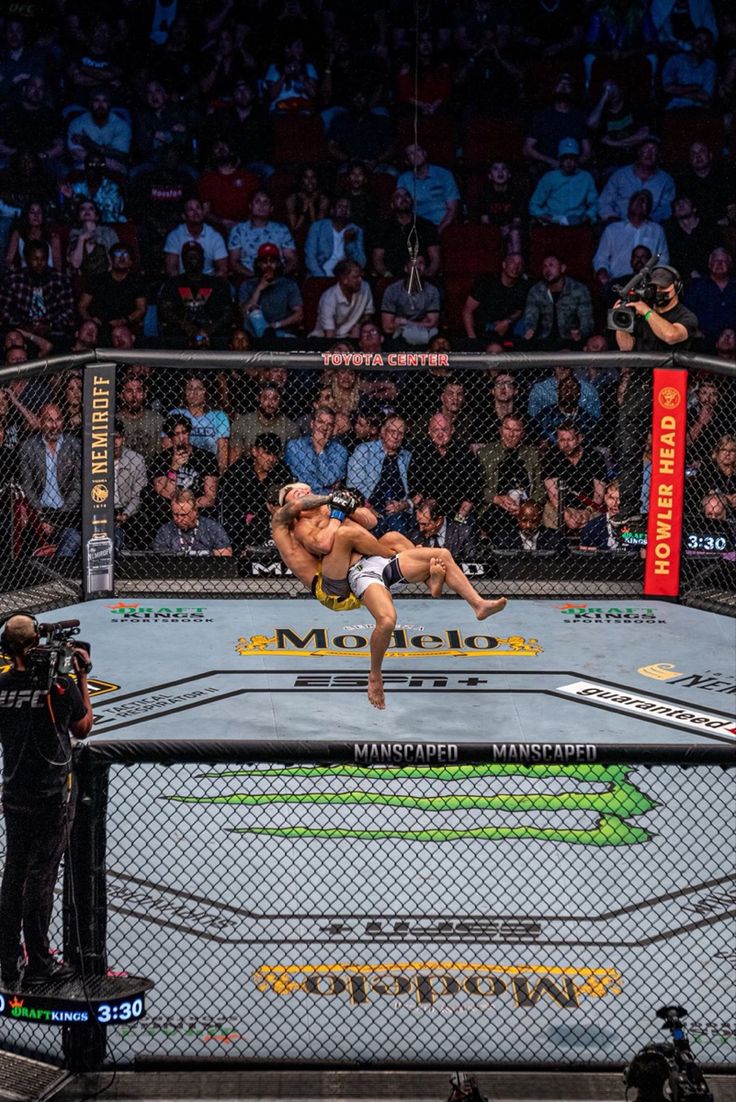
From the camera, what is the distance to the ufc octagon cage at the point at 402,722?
549 centimetres

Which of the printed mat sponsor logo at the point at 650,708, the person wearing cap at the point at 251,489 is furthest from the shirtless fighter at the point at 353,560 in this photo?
the person wearing cap at the point at 251,489

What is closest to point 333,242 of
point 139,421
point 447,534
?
point 139,421

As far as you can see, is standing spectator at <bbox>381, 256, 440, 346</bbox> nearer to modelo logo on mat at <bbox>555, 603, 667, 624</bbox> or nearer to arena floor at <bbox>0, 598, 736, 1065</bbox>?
modelo logo on mat at <bbox>555, 603, 667, 624</bbox>

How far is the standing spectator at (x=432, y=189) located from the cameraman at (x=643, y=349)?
10.2ft

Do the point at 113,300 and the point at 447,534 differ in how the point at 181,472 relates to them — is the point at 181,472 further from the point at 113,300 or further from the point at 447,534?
the point at 113,300

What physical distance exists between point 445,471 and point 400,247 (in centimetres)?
296

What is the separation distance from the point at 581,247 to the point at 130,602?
15.7 ft

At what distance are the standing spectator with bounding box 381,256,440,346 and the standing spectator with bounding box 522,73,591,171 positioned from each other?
4.89ft

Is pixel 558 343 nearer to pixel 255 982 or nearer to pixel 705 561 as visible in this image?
pixel 705 561

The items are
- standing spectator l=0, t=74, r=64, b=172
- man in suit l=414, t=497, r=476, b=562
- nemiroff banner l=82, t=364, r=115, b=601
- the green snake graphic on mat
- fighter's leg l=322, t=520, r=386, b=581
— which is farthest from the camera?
standing spectator l=0, t=74, r=64, b=172

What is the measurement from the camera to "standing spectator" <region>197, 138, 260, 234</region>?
495 inches

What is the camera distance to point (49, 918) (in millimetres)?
5273

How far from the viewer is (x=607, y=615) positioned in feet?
31.9

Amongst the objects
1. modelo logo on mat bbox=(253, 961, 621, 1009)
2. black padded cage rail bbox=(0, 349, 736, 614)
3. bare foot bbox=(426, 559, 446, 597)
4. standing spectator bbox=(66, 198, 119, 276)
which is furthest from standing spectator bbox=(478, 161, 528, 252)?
modelo logo on mat bbox=(253, 961, 621, 1009)
